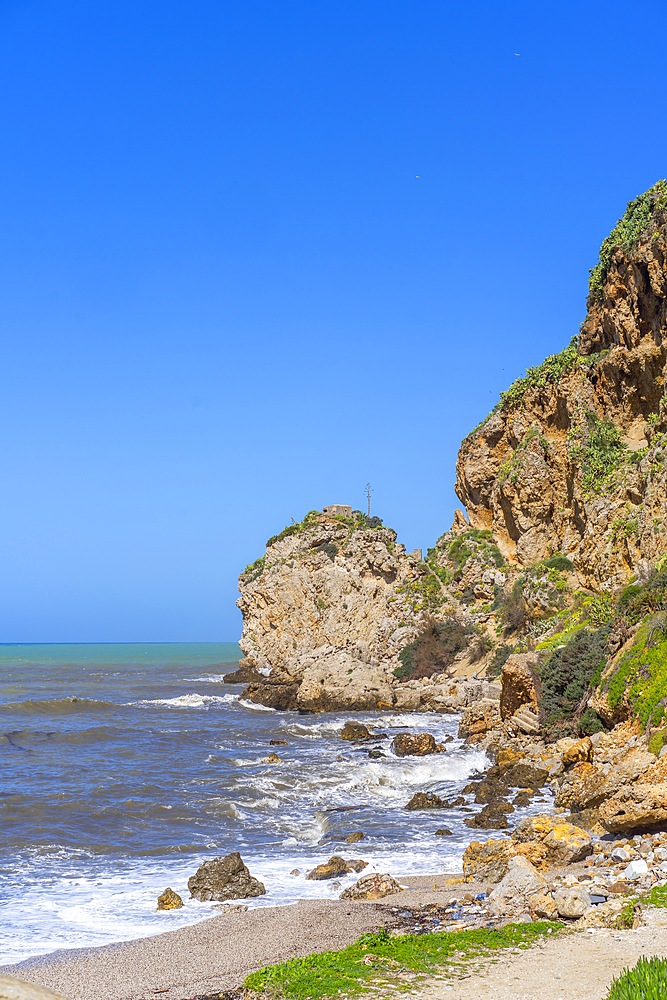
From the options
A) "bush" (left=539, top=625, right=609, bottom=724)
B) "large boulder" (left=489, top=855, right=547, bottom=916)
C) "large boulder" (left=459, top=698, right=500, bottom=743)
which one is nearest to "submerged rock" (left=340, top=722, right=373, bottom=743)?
"large boulder" (left=459, top=698, right=500, bottom=743)

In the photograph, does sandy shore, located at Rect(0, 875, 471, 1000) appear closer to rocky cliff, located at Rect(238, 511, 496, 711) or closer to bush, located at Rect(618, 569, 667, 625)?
bush, located at Rect(618, 569, 667, 625)

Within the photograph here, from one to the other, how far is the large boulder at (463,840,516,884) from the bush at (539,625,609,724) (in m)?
8.93

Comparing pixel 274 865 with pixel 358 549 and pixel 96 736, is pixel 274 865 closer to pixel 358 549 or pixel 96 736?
pixel 96 736

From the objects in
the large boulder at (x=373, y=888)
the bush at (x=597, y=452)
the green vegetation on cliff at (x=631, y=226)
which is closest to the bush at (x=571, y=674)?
the large boulder at (x=373, y=888)

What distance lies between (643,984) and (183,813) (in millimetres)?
17016

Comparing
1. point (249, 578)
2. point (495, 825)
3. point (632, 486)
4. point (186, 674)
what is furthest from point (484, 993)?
point (186, 674)

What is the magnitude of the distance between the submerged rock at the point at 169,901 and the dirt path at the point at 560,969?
681 centimetres

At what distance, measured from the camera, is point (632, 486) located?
34.9 meters

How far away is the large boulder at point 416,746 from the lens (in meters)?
29.4

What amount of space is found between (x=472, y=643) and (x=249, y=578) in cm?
2206

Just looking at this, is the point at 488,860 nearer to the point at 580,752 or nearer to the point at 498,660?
the point at 580,752

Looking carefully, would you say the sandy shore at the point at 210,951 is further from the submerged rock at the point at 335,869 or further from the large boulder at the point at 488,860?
the submerged rock at the point at 335,869

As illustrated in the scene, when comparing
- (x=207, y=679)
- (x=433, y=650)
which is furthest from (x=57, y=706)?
(x=207, y=679)

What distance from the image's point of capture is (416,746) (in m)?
29.6
